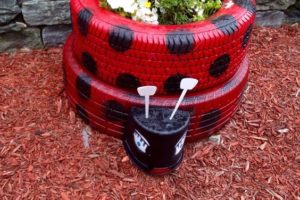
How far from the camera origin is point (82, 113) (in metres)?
2.60

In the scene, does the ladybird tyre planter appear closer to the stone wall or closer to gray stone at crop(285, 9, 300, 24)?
the stone wall

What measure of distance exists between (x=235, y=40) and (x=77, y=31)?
2.74 ft

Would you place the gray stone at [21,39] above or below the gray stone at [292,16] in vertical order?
below

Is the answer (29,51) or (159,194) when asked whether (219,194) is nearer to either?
(159,194)

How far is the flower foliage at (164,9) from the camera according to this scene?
232cm

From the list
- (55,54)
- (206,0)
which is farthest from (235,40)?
(55,54)

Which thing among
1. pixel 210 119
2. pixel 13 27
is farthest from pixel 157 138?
pixel 13 27

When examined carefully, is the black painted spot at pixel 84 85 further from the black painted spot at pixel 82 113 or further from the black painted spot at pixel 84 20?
the black painted spot at pixel 84 20

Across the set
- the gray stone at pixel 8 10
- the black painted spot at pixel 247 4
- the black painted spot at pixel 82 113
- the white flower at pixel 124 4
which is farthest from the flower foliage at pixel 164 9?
the gray stone at pixel 8 10

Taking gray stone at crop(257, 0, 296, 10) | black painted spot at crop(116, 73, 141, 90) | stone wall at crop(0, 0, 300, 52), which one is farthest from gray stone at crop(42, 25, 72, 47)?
gray stone at crop(257, 0, 296, 10)

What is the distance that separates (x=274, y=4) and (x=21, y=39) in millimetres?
2012

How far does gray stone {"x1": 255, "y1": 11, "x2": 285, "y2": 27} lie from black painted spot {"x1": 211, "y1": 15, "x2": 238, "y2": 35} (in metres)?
1.45

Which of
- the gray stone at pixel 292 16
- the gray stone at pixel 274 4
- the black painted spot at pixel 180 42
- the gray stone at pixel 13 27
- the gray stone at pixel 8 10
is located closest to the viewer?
the black painted spot at pixel 180 42

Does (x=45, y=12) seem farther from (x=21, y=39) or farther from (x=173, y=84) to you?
(x=173, y=84)
